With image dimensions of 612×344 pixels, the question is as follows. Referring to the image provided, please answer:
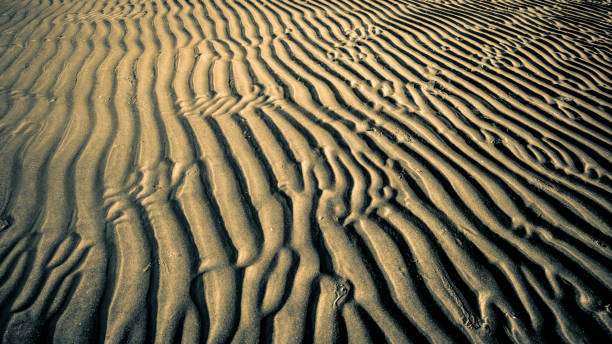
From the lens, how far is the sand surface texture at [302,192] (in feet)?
5.59

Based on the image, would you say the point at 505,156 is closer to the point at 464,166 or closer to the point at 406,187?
the point at 464,166

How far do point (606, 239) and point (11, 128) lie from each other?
475cm

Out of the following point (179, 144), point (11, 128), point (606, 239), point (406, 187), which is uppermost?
point (11, 128)

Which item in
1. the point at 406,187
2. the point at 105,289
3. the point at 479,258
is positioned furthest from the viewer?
the point at 406,187

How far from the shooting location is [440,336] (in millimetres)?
1626

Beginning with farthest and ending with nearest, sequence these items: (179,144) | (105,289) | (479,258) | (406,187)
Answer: (179,144) → (406,187) → (479,258) → (105,289)

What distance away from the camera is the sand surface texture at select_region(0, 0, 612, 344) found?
1.70 metres

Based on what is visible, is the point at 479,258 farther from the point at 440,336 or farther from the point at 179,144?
the point at 179,144

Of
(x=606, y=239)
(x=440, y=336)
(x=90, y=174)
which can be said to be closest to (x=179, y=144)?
(x=90, y=174)

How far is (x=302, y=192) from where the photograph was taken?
7.64 feet

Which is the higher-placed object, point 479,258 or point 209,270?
point 209,270

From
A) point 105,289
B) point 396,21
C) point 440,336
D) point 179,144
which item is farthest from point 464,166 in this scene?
point 396,21

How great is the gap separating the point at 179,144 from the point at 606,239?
126 inches

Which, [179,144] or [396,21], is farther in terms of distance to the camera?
[396,21]
